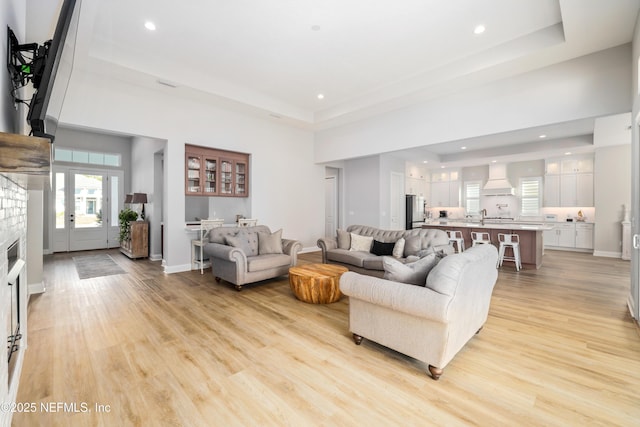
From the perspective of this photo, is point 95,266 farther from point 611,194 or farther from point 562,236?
point 611,194

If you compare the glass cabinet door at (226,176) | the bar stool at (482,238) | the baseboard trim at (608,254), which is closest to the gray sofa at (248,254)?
the glass cabinet door at (226,176)

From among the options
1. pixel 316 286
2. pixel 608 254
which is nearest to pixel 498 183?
pixel 608 254

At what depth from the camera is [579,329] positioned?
116 inches

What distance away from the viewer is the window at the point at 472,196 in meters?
9.88

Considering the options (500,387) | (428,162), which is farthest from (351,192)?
(500,387)

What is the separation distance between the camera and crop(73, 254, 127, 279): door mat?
5.38m

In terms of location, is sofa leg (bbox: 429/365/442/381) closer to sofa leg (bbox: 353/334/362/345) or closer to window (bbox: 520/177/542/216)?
sofa leg (bbox: 353/334/362/345)

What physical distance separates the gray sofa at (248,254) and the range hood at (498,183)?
24.4 ft

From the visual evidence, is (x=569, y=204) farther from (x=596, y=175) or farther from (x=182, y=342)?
(x=182, y=342)

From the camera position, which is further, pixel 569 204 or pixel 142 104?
pixel 569 204

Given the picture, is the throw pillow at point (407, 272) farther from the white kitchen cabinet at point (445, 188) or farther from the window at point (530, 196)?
the white kitchen cabinet at point (445, 188)

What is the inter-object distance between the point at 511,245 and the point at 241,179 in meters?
6.00

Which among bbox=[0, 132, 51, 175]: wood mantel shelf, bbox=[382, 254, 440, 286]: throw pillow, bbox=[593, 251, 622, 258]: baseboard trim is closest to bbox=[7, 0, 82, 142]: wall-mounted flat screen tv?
bbox=[0, 132, 51, 175]: wood mantel shelf

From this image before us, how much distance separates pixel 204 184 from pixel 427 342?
5245mm
